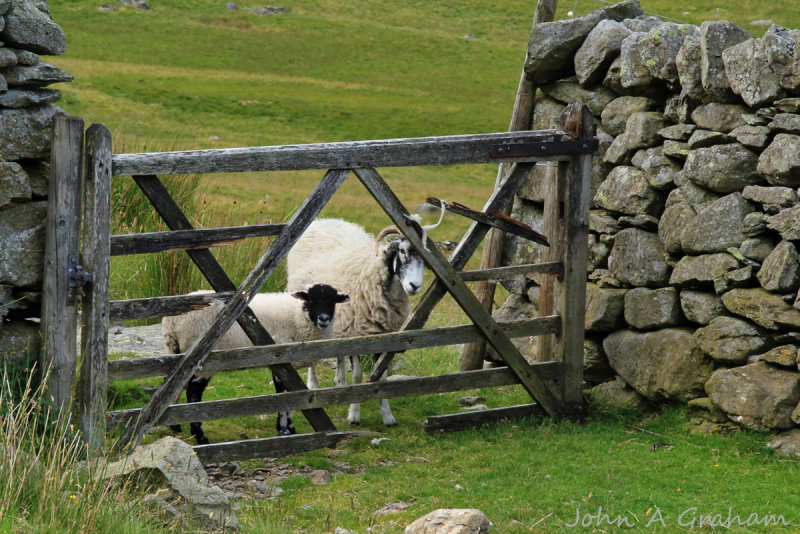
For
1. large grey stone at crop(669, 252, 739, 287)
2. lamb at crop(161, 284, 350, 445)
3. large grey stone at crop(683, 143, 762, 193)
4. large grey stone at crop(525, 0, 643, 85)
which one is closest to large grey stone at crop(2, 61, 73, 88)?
lamb at crop(161, 284, 350, 445)

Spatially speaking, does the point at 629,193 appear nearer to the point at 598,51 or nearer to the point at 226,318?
the point at 598,51

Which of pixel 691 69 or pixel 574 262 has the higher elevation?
pixel 691 69

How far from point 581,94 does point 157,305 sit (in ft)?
15.5

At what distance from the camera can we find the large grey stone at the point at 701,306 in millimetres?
6945

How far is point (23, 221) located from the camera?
5.60 m

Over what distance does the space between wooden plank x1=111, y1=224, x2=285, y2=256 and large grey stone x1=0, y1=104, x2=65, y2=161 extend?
0.74 m

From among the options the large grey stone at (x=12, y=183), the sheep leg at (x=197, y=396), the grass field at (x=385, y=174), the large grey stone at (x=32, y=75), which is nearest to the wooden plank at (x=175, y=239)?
the large grey stone at (x=12, y=183)

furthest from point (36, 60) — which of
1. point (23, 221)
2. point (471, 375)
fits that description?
point (471, 375)

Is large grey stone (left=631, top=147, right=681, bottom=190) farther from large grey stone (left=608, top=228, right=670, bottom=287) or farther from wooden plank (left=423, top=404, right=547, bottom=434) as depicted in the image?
wooden plank (left=423, top=404, right=547, bottom=434)

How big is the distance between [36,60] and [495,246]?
4.69 meters

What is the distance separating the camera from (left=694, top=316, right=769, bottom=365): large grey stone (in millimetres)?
6613

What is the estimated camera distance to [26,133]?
5.51m

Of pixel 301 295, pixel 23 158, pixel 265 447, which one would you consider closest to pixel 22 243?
pixel 23 158

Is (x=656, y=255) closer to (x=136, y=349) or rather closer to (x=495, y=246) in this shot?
(x=495, y=246)
